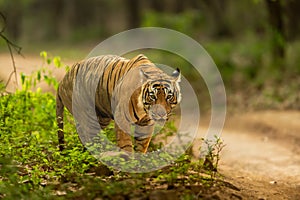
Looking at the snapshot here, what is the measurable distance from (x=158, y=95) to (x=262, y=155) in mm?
4610

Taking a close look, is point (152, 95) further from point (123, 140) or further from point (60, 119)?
point (60, 119)

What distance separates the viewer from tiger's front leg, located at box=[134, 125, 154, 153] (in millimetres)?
6805

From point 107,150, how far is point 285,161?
4272 millimetres

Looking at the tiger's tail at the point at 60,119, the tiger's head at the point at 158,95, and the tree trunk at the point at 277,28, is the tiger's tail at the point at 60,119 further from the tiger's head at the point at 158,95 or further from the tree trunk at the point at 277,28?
the tree trunk at the point at 277,28

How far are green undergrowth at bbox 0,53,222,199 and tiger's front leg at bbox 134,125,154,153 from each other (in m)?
0.60

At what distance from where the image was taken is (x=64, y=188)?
5363 millimetres

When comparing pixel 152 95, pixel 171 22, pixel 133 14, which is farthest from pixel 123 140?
pixel 133 14

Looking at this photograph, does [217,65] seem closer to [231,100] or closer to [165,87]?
[231,100]

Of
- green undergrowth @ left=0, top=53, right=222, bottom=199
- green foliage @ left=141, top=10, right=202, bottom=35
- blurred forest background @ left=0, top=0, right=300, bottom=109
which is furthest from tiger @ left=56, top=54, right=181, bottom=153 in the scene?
green foliage @ left=141, top=10, right=202, bottom=35

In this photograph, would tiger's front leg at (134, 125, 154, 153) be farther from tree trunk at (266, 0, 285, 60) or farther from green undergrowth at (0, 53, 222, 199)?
tree trunk at (266, 0, 285, 60)

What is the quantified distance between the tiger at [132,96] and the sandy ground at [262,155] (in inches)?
47.3

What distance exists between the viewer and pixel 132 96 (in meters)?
6.57

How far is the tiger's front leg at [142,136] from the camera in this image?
680 cm

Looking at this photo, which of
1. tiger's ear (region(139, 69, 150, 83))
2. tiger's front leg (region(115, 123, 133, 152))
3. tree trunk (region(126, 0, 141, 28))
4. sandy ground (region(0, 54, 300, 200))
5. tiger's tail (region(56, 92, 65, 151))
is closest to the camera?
tiger's ear (region(139, 69, 150, 83))
